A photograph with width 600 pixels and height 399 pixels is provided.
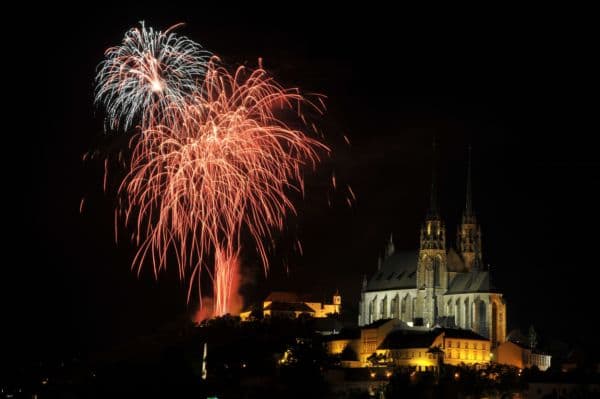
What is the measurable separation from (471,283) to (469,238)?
948cm

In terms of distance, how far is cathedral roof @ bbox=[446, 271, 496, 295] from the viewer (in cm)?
12888

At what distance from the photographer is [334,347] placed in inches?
4803

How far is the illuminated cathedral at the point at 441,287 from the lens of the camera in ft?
419

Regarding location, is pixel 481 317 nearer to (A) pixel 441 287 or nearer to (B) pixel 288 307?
(A) pixel 441 287

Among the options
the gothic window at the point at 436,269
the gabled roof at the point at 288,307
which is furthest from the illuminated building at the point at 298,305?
the gothic window at the point at 436,269

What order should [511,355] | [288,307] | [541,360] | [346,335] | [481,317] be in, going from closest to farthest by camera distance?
[511,355] < [346,335] < [541,360] < [481,317] < [288,307]

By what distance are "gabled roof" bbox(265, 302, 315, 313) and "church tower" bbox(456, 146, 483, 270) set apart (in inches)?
1138

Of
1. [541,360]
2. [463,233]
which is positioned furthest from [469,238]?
[541,360]

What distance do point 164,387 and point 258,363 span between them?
19.2 metres

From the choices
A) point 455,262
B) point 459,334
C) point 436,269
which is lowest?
point 459,334

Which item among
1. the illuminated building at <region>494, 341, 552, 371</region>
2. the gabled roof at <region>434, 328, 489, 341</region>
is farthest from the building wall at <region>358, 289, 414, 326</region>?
the illuminated building at <region>494, 341, 552, 371</region>

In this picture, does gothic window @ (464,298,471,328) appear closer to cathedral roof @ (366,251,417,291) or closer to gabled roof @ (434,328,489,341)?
gabled roof @ (434,328,489,341)

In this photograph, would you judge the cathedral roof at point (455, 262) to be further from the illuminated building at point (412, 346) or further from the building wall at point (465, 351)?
the building wall at point (465, 351)

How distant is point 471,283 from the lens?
13100 cm
